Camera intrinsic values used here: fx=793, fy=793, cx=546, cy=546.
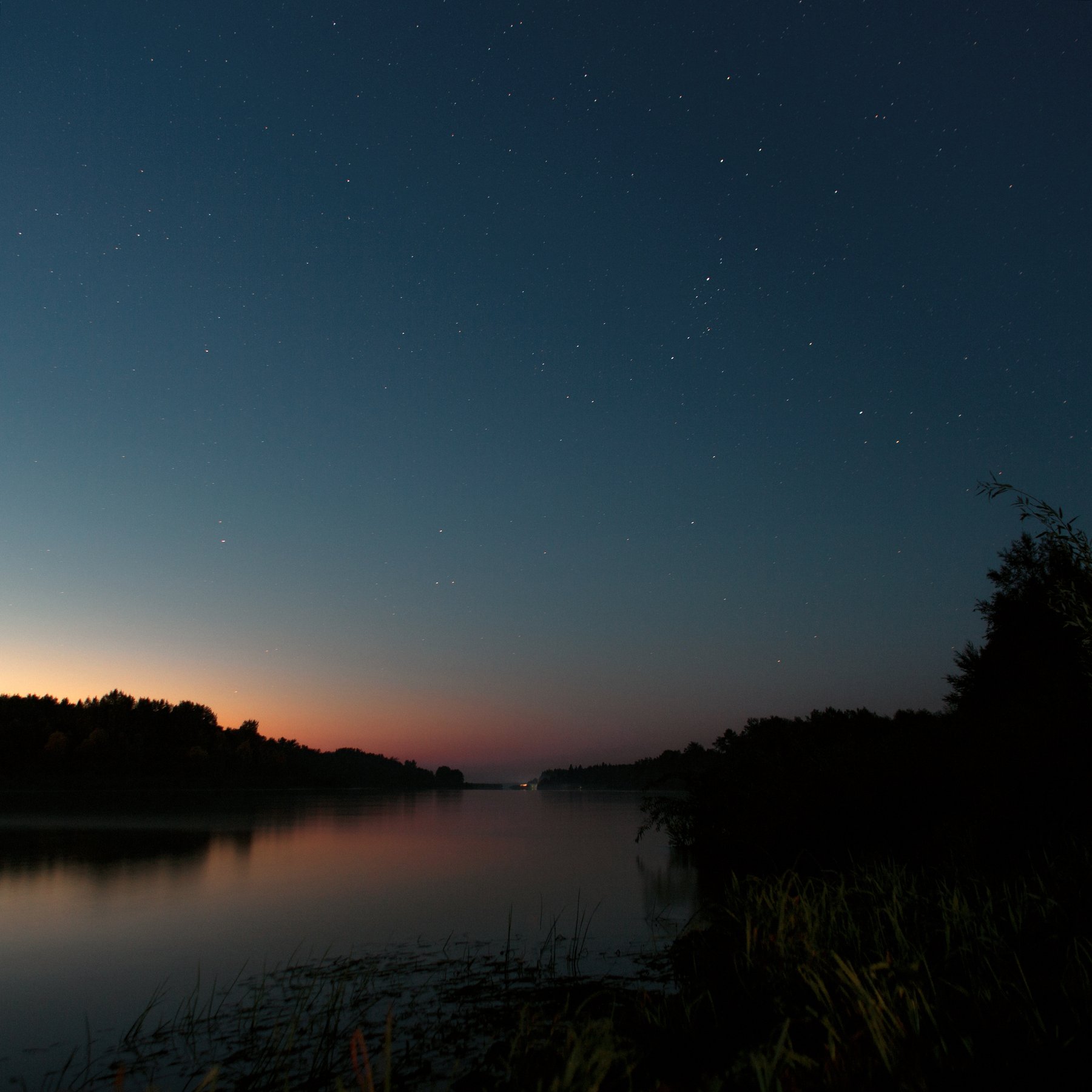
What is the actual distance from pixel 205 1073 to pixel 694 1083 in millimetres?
5912

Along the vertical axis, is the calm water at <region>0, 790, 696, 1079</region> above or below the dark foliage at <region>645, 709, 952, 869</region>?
below

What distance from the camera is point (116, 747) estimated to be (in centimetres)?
13500

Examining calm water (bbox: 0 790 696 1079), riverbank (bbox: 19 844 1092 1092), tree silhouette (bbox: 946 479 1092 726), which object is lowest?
calm water (bbox: 0 790 696 1079)

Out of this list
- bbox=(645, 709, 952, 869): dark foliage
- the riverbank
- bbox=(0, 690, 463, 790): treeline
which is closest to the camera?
the riverbank

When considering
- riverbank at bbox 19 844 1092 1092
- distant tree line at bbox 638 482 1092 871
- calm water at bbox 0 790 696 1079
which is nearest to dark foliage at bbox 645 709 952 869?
distant tree line at bbox 638 482 1092 871

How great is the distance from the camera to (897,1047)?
5395 mm

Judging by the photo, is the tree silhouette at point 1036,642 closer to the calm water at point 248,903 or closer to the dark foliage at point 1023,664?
the dark foliage at point 1023,664

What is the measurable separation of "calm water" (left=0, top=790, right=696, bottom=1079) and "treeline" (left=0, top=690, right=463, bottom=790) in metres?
88.2

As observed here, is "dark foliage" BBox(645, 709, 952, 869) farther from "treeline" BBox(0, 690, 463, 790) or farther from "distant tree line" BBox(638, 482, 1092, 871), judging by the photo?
"treeline" BBox(0, 690, 463, 790)

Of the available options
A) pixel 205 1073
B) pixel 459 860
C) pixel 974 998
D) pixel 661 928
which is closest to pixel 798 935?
pixel 974 998

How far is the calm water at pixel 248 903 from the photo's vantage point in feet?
47.0

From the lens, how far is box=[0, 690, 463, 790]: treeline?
126m

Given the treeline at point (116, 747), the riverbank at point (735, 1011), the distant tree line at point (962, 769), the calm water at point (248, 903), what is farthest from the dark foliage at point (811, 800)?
the treeline at point (116, 747)

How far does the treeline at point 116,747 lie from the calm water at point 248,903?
289 feet
